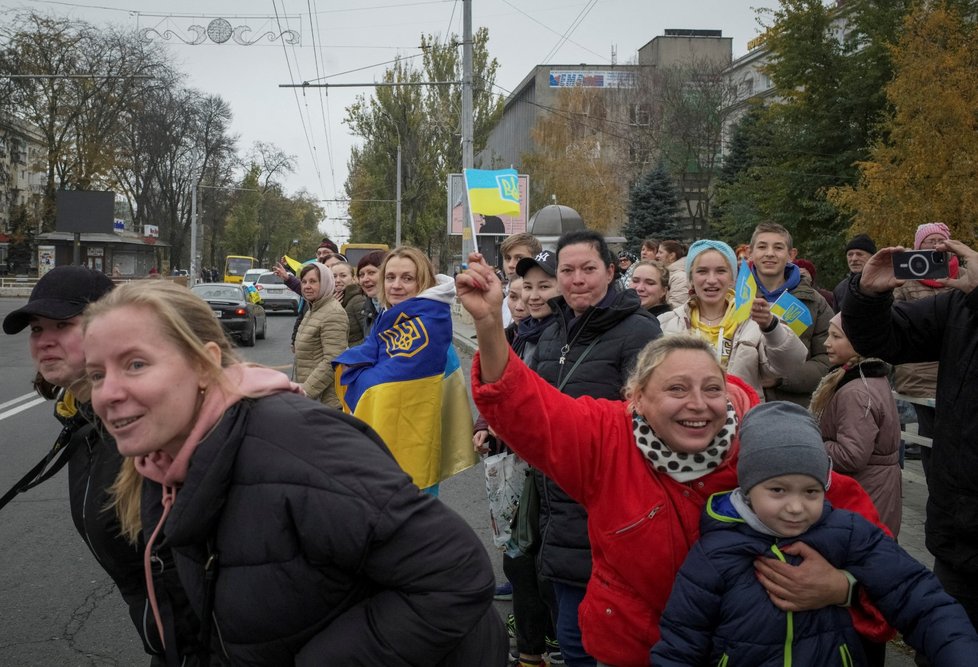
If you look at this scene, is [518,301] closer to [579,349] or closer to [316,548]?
[579,349]

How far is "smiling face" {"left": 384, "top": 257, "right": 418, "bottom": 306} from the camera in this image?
4762 mm

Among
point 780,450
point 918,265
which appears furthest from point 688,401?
point 918,265

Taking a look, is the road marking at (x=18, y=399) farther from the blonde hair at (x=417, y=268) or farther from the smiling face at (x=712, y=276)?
the smiling face at (x=712, y=276)

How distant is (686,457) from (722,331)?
1962 mm

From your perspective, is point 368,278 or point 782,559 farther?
point 368,278

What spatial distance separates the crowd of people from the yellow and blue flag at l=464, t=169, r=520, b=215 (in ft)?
15.4

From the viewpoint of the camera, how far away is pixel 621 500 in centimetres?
259

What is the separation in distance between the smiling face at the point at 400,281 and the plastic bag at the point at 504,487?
105 centimetres

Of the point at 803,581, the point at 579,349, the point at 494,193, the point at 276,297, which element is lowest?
the point at 276,297

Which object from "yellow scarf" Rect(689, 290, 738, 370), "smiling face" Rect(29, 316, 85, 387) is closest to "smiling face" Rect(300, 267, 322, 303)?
"yellow scarf" Rect(689, 290, 738, 370)

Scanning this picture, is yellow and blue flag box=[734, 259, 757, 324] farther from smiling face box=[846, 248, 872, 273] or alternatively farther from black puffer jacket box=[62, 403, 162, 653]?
smiling face box=[846, 248, 872, 273]

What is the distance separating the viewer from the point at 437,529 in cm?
184

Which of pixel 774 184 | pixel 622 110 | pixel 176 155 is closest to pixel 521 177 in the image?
pixel 774 184

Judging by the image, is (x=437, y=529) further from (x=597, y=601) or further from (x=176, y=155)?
(x=176, y=155)
